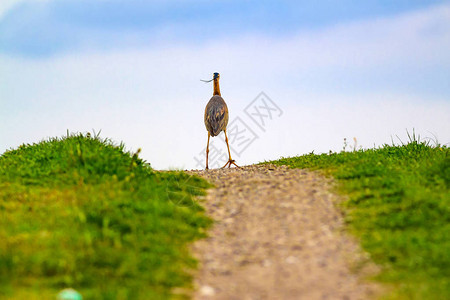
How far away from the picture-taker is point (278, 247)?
874 centimetres

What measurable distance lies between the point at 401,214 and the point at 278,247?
3.14 meters

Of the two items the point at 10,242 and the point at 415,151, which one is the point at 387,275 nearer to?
the point at 10,242

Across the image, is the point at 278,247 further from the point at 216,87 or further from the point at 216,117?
the point at 216,87

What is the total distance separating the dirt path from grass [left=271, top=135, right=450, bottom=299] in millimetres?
438

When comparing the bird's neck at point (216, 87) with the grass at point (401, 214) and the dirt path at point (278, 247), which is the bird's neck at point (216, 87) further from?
the dirt path at point (278, 247)

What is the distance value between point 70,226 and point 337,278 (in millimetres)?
5397

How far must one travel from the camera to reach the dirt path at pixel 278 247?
287 inches

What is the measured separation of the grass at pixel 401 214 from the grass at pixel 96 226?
356 centimetres

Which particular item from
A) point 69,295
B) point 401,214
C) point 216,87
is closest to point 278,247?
point 401,214

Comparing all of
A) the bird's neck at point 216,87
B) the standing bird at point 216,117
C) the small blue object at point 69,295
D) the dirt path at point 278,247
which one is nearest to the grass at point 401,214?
the dirt path at point 278,247

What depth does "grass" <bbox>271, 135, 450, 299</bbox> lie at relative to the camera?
7600 mm

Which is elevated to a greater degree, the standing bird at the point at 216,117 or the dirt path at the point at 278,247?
the standing bird at the point at 216,117

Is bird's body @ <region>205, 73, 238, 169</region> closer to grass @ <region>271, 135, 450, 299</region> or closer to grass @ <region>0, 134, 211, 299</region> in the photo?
grass @ <region>271, 135, 450, 299</region>

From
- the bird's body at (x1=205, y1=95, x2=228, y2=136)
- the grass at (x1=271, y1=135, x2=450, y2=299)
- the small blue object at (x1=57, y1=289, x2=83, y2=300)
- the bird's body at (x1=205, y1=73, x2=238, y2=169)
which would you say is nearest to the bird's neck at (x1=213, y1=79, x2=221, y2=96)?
the bird's body at (x1=205, y1=73, x2=238, y2=169)
